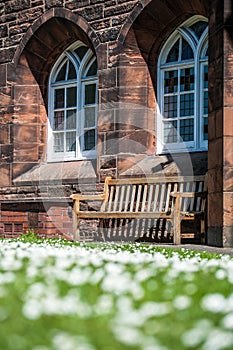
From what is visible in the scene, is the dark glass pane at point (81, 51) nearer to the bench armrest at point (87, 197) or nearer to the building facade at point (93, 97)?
the building facade at point (93, 97)

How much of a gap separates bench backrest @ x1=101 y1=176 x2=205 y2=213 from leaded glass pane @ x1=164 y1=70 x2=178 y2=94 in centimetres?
179

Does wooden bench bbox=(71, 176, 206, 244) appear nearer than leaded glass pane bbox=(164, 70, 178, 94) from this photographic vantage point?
Yes

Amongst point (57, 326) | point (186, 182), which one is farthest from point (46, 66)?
point (57, 326)

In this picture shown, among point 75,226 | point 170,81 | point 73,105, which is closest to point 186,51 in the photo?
point 170,81

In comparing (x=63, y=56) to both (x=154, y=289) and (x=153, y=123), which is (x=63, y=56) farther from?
(x=154, y=289)

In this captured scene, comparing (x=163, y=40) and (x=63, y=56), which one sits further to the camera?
(x=63, y=56)

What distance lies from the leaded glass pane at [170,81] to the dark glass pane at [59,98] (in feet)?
7.91

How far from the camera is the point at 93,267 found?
420 cm

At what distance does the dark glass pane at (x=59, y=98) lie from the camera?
13.2 metres

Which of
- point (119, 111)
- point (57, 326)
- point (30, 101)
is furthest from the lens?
point (30, 101)

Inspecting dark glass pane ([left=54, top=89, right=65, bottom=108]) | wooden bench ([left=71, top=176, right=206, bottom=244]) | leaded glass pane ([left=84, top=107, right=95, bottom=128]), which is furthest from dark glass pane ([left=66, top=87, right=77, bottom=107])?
wooden bench ([left=71, top=176, right=206, bottom=244])

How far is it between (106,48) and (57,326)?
9569mm

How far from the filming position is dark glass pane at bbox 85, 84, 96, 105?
1266 cm

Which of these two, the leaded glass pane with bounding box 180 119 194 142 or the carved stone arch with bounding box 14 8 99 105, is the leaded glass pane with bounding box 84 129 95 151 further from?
the leaded glass pane with bounding box 180 119 194 142
